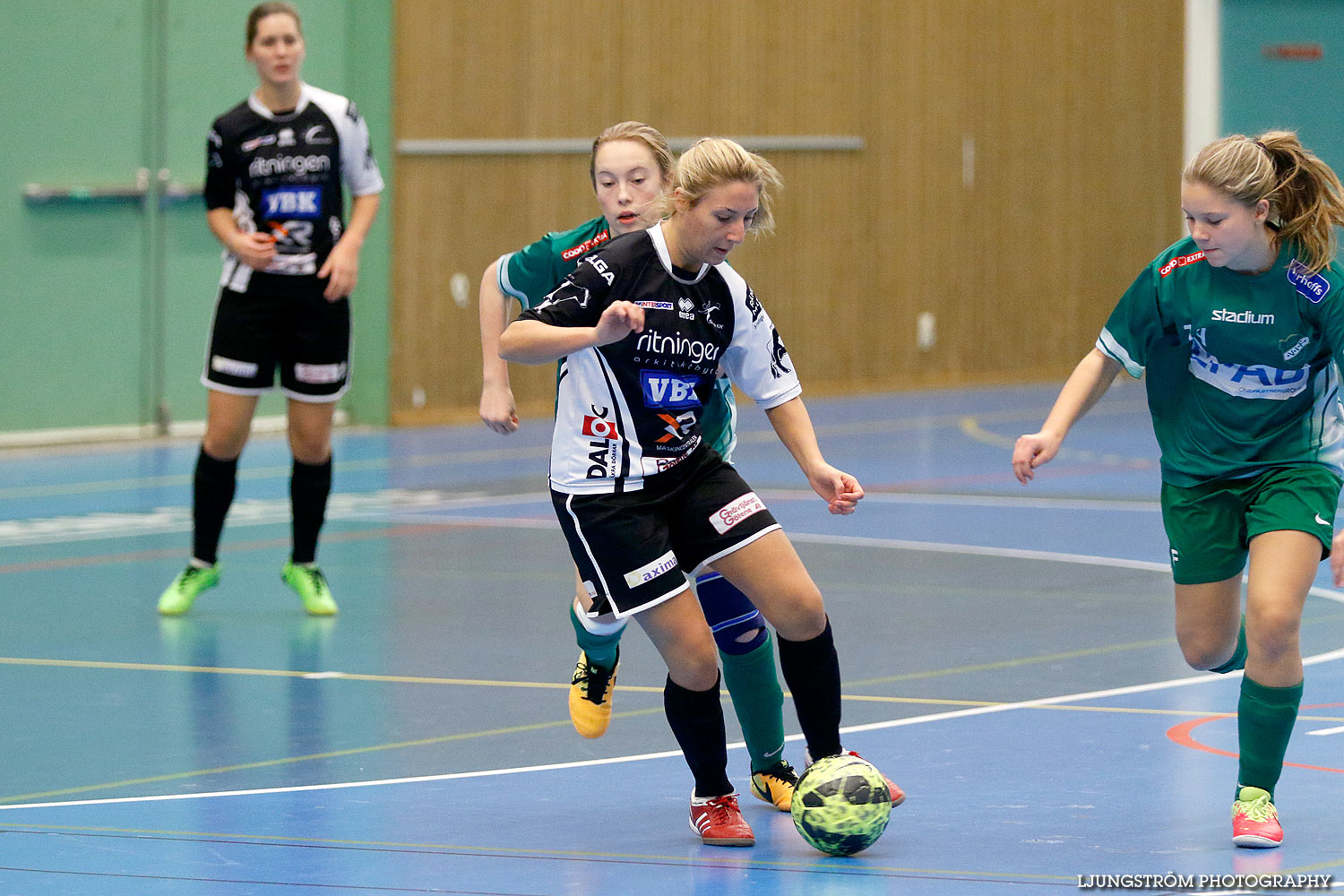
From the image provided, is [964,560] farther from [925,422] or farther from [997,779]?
[925,422]

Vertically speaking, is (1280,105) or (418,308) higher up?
(1280,105)

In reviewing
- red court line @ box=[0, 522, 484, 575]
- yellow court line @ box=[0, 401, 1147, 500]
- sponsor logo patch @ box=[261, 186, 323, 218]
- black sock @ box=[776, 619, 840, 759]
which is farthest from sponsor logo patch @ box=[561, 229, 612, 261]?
yellow court line @ box=[0, 401, 1147, 500]

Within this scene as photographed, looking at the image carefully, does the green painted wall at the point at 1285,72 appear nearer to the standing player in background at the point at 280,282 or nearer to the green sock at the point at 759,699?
the standing player in background at the point at 280,282

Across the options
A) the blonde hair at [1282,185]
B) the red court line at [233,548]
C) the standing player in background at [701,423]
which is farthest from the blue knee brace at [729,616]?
the red court line at [233,548]

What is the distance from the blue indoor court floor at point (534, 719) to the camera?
13.3ft

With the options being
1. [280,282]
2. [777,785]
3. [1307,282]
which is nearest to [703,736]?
[777,785]

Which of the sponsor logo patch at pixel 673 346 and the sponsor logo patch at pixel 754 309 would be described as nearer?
the sponsor logo patch at pixel 673 346

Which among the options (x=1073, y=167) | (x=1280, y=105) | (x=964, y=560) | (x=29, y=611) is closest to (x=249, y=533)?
(x=29, y=611)

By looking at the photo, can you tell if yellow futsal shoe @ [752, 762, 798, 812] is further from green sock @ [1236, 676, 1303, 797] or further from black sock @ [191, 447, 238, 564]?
black sock @ [191, 447, 238, 564]

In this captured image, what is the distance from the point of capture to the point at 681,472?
4.32m

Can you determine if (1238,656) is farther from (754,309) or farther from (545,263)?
(545,263)

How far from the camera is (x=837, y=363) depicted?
1745 cm

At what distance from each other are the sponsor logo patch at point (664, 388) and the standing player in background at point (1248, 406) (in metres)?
0.74

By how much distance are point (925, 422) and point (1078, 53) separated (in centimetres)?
629
